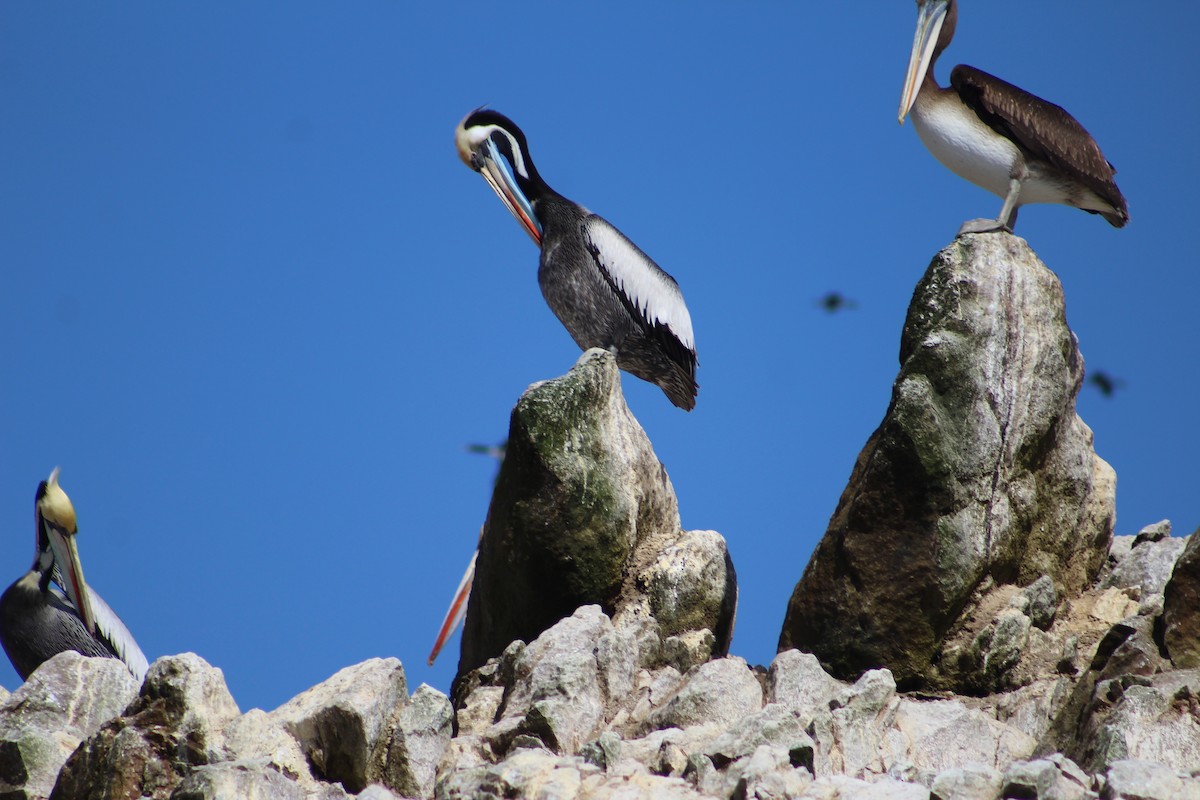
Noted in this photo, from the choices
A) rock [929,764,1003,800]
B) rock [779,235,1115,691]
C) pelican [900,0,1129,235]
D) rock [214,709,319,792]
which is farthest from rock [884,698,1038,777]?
pelican [900,0,1129,235]

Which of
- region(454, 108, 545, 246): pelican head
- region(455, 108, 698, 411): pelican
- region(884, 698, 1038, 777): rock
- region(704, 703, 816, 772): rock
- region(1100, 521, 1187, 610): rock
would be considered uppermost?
region(454, 108, 545, 246): pelican head

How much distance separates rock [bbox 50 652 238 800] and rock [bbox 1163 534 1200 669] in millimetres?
4509

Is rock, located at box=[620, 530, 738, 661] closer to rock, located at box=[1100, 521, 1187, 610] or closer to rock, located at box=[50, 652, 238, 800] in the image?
rock, located at box=[1100, 521, 1187, 610]

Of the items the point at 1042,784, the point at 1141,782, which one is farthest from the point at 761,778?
the point at 1141,782

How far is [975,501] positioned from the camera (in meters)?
8.55

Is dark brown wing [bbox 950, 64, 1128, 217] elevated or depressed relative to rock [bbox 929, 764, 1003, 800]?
elevated

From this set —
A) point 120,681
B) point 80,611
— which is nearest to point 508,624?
point 120,681

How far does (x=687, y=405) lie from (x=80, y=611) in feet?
16.4

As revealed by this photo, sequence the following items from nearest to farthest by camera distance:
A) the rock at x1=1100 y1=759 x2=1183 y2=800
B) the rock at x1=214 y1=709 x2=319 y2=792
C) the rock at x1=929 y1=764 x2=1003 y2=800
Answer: the rock at x1=1100 y1=759 x2=1183 y2=800
the rock at x1=929 y1=764 x2=1003 y2=800
the rock at x1=214 y1=709 x2=319 y2=792

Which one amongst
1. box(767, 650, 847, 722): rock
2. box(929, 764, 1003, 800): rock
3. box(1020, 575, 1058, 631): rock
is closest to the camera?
box(929, 764, 1003, 800): rock

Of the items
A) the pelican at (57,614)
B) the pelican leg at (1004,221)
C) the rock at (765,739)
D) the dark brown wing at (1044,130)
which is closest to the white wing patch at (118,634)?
the pelican at (57,614)

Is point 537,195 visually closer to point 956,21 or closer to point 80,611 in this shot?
point 956,21

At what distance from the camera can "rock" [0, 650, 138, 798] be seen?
800 cm

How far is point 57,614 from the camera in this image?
12180 mm
